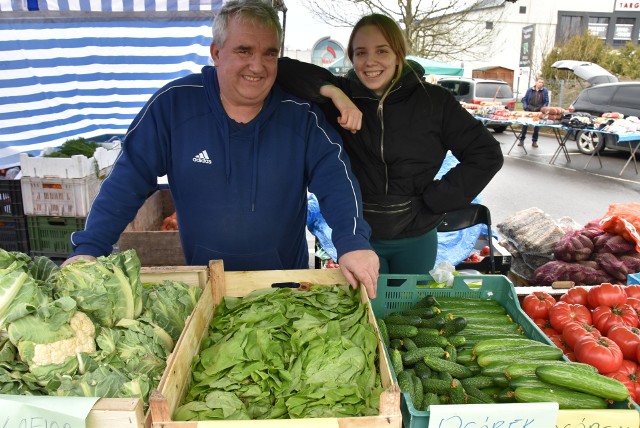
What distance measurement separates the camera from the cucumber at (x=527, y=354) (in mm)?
1973

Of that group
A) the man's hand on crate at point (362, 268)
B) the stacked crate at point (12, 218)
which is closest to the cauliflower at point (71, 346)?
the man's hand on crate at point (362, 268)

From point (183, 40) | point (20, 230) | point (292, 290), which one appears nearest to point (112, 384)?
point (292, 290)

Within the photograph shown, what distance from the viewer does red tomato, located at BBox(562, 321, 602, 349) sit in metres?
2.32

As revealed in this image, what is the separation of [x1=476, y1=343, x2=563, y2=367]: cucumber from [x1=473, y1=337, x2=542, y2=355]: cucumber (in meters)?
0.04

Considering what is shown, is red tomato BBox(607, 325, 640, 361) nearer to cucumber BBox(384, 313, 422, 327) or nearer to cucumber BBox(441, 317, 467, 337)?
cucumber BBox(441, 317, 467, 337)

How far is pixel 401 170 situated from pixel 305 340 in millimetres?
1472

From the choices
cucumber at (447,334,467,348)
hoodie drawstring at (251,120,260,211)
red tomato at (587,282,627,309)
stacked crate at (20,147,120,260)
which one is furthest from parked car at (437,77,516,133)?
cucumber at (447,334,467,348)

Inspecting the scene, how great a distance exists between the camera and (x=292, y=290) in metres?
2.09

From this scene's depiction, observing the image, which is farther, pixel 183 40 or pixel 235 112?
pixel 183 40

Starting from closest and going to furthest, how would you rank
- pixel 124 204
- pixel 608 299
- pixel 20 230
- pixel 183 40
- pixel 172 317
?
1. pixel 172 317
2. pixel 124 204
3. pixel 608 299
4. pixel 20 230
5. pixel 183 40

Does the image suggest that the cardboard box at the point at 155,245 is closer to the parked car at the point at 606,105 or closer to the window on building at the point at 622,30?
the parked car at the point at 606,105

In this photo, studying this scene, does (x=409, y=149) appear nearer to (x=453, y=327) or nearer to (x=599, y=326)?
(x=453, y=327)

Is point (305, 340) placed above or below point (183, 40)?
below

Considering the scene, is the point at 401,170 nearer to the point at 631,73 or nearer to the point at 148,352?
the point at 148,352
